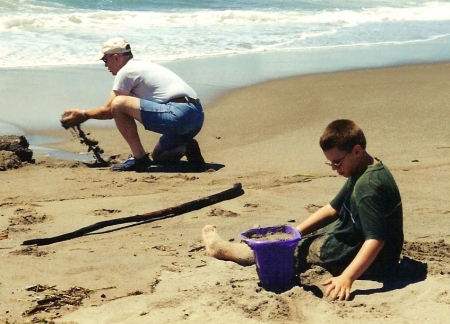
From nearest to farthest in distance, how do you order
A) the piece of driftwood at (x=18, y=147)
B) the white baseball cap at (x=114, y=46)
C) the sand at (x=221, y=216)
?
the sand at (x=221, y=216), the white baseball cap at (x=114, y=46), the piece of driftwood at (x=18, y=147)

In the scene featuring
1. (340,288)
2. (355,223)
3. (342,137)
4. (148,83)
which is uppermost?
(148,83)

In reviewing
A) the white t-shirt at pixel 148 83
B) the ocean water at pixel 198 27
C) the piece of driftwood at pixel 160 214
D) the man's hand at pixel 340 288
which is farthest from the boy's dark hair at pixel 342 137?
the ocean water at pixel 198 27

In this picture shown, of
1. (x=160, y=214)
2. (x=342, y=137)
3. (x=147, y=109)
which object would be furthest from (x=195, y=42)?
(x=342, y=137)

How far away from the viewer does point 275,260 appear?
366 cm

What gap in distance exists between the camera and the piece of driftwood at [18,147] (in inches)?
→ 261

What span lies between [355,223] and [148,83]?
3245 mm

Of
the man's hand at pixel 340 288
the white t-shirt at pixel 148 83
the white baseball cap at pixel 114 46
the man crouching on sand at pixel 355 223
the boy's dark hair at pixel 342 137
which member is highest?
the white baseball cap at pixel 114 46

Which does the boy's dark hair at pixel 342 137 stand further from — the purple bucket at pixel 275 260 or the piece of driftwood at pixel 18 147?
the piece of driftwood at pixel 18 147

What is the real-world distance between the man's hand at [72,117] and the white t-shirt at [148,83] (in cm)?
39

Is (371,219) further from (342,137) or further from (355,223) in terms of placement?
(342,137)

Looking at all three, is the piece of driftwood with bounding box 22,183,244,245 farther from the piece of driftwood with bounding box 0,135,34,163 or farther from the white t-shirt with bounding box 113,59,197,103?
the piece of driftwood with bounding box 0,135,34,163

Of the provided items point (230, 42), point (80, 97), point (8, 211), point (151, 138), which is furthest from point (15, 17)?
point (8, 211)

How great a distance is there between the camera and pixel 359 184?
366cm

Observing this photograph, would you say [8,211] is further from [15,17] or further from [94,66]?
[15,17]
